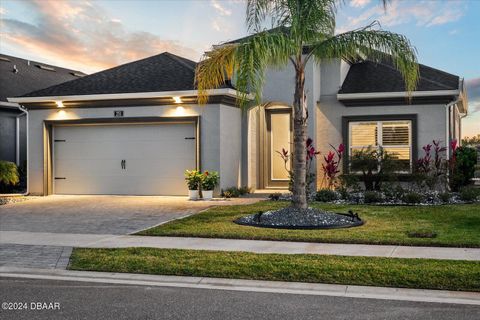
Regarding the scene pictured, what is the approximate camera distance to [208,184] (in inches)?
677

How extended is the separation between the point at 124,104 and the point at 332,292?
44.5ft

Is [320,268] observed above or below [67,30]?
below

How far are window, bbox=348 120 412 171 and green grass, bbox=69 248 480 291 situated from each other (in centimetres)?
1117

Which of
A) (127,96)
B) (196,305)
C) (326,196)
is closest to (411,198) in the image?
(326,196)

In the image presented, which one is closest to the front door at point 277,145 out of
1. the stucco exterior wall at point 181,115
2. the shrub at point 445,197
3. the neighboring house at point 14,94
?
the stucco exterior wall at point 181,115

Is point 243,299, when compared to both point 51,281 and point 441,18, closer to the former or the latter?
point 51,281

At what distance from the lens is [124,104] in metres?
18.8

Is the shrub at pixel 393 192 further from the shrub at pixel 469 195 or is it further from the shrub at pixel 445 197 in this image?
the shrub at pixel 469 195

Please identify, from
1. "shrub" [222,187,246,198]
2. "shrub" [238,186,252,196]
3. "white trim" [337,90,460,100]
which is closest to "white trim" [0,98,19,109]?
"shrub" [222,187,246,198]

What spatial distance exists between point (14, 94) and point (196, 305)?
1958cm

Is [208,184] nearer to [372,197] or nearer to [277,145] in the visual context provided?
[277,145]

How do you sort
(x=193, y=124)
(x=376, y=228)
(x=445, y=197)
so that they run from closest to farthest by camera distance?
1. (x=376, y=228)
2. (x=445, y=197)
3. (x=193, y=124)

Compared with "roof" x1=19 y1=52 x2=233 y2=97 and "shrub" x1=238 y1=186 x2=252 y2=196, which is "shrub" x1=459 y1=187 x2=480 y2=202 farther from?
"roof" x1=19 y1=52 x2=233 y2=97

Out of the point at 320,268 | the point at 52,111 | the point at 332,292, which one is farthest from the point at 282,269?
the point at 52,111
